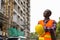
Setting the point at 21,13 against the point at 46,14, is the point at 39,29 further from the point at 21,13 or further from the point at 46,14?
the point at 21,13

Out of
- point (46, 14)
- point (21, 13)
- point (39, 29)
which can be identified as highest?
point (21, 13)

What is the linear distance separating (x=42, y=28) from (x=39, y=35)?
0.37 ft

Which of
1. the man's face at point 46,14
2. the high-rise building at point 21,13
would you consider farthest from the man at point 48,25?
the high-rise building at point 21,13

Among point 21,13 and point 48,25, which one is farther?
point 21,13

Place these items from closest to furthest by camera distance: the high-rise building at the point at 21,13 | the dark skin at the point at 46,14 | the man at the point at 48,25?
the man at the point at 48,25 → the dark skin at the point at 46,14 → the high-rise building at the point at 21,13

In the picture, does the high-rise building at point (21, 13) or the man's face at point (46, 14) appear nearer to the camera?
the man's face at point (46, 14)

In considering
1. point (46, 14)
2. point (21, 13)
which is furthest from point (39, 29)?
point (21, 13)

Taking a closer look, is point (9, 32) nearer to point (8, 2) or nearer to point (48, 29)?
point (8, 2)

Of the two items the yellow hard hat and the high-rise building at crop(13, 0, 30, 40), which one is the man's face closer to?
the yellow hard hat

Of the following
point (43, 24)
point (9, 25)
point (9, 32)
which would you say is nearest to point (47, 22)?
point (43, 24)

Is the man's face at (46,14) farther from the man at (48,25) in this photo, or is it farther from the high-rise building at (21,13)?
the high-rise building at (21,13)

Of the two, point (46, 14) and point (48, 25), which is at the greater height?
point (46, 14)

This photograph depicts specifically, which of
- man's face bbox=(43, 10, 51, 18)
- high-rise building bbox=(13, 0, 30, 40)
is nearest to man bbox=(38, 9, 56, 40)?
man's face bbox=(43, 10, 51, 18)

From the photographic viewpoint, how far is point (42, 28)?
3.83 meters
